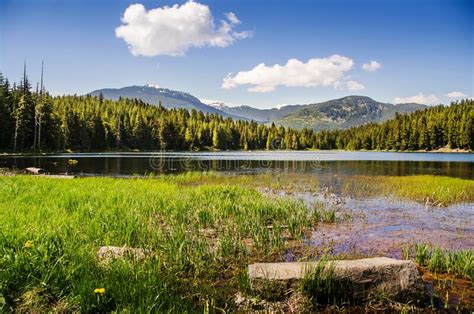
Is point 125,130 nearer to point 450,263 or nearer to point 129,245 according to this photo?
point 129,245

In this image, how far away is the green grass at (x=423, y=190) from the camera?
2312cm

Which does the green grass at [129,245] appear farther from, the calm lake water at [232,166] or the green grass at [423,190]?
the calm lake water at [232,166]

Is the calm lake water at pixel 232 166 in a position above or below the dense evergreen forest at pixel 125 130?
below

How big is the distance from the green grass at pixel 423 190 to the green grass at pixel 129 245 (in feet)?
37.2

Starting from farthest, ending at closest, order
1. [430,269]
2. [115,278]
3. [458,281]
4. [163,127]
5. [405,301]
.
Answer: [163,127]
[430,269]
[458,281]
[405,301]
[115,278]

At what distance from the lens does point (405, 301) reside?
7.42 meters

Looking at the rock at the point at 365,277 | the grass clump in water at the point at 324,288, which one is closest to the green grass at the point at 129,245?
the rock at the point at 365,277

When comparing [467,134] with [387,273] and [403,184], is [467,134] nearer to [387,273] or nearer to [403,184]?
[403,184]

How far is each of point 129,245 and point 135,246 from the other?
0.62 feet

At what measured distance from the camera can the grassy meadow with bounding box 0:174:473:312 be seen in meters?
6.17

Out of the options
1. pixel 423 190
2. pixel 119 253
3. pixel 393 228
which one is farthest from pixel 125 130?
pixel 119 253

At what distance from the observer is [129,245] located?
9938 mm

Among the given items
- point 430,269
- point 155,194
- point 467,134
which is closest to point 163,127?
point 467,134

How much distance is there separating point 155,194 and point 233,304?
12249mm
